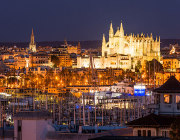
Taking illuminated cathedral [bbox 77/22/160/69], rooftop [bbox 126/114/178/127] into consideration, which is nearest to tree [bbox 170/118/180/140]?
rooftop [bbox 126/114/178/127]

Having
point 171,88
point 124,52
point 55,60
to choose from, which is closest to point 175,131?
point 171,88

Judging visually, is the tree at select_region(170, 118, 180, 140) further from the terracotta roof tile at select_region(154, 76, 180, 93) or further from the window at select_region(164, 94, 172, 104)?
the window at select_region(164, 94, 172, 104)

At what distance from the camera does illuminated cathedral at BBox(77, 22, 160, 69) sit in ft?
407

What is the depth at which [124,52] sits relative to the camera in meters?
132

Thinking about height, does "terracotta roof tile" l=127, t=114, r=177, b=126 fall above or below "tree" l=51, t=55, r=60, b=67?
below

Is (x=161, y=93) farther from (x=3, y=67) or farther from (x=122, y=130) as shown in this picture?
(x=3, y=67)

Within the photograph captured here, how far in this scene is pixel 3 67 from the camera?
14988cm

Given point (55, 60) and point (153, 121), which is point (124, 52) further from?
point (153, 121)

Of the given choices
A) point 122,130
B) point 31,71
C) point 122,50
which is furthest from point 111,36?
point 122,130

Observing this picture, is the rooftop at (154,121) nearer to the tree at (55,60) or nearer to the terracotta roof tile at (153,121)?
the terracotta roof tile at (153,121)

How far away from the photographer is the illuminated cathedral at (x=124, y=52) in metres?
124

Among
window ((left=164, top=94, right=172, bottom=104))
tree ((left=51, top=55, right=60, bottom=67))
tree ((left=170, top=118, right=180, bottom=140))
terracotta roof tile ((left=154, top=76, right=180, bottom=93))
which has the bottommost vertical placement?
tree ((left=170, top=118, right=180, bottom=140))

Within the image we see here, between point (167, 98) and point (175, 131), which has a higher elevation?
point (167, 98)

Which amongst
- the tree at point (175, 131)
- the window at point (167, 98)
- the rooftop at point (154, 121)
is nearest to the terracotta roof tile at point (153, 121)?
the rooftop at point (154, 121)
